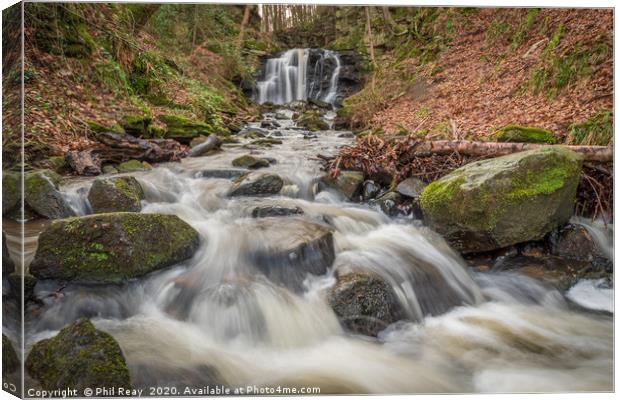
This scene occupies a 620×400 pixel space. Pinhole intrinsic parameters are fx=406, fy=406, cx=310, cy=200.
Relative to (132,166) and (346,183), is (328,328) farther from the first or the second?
(132,166)

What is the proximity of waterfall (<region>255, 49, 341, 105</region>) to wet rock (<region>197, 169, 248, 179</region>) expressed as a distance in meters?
1.46

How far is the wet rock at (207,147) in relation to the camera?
15.5 feet

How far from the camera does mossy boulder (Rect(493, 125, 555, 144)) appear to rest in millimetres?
3584

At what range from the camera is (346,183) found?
4375 millimetres

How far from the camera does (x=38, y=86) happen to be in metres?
2.62

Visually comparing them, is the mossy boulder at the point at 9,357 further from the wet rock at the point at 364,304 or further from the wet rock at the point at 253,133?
the wet rock at the point at 253,133

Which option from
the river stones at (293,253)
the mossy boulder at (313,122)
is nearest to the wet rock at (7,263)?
the river stones at (293,253)

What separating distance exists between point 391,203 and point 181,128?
2.68 m

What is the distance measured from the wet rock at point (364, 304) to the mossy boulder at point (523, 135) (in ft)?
6.57

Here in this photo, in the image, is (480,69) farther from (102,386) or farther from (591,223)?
(102,386)

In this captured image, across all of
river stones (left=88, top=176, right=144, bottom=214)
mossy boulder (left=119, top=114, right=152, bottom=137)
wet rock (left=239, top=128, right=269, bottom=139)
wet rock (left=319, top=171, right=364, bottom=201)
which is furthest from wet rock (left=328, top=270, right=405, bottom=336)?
wet rock (left=239, top=128, right=269, bottom=139)

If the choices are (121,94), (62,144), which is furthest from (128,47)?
(62,144)

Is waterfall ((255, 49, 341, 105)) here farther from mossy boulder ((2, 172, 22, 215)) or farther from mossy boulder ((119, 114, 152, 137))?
mossy boulder ((2, 172, 22, 215))

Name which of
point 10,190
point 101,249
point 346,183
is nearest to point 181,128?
point 346,183
